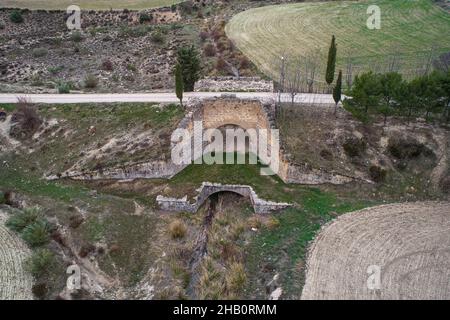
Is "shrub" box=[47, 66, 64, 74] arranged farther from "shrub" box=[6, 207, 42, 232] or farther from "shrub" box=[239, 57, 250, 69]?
"shrub" box=[6, 207, 42, 232]

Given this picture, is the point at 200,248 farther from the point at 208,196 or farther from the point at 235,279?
the point at 208,196

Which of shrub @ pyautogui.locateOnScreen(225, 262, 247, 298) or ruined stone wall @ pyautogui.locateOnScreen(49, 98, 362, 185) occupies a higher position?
ruined stone wall @ pyautogui.locateOnScreen(49, 98, 362, 185)

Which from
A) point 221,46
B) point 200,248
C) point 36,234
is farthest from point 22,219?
point 221,46

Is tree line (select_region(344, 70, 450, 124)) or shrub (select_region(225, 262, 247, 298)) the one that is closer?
shrub (select_region(225, 262, 247, 298))

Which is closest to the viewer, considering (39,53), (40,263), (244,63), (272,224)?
(40,263)

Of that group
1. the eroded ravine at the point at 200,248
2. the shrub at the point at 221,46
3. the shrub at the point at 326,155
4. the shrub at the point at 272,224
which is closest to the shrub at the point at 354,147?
the shrub at the point at 326,155

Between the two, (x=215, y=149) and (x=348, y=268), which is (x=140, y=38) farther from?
(x=348, y=268)

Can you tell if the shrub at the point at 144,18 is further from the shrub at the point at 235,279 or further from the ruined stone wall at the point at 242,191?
the shrub at the point at 235,279

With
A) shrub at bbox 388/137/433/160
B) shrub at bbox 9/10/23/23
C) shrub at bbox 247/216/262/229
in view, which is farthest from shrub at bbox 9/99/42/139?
shrub at bbox 9/10/23/23
